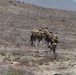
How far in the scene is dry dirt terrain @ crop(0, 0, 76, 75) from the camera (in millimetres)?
33969

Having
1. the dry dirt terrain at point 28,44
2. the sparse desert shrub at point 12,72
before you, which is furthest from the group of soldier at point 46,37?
the sparse desert shrub at point 12,72

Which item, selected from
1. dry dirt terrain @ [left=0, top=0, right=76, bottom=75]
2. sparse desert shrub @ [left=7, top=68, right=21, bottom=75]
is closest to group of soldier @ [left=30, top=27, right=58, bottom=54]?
dry dirt terrain @ [left=0, top=0, right=76, bottom=75]

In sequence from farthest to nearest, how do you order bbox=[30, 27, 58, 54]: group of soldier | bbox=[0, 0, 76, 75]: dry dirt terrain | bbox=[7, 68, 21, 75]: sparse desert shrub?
bbox=[30, 27, 58, 54]: group of soldier < bbox=[0, 0, 76, 75]: dry dirt terrain < bbox=[7, 68, 21, 75]: sparse desert shrub

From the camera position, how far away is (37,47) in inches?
1935

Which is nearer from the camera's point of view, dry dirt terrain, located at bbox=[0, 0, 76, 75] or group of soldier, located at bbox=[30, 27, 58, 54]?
dry dirt terrain, located at bbox=[0, 0, 76, 75]

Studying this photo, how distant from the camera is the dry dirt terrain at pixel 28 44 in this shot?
111ft

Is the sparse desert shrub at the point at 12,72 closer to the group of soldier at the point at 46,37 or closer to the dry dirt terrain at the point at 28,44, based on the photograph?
→ the dry dirt terrain at the point at 28,44

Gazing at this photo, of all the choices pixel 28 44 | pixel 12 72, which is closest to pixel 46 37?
pixel 28 44

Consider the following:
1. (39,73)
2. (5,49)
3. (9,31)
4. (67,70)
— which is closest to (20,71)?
(39,73)

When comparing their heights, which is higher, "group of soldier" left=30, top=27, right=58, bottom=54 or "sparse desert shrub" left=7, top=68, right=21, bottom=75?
"group of soldier" left=30, top=27, right=58, bottom=54

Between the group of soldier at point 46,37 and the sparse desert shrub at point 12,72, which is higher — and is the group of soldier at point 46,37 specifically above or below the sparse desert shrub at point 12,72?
above

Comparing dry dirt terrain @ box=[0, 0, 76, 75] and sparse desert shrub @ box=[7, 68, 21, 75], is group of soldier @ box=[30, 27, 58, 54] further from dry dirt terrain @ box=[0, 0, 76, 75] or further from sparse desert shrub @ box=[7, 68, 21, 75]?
sparse desert shrub @ box=[7, 68, 21, 75]

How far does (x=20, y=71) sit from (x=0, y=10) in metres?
53.4

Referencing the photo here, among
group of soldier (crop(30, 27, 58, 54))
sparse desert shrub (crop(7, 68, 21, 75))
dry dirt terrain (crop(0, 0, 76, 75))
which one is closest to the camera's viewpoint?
sparse desert shrub (crop(7, 68, 21, 75))
